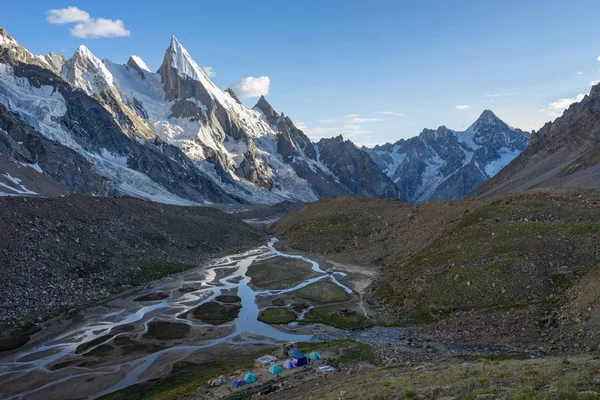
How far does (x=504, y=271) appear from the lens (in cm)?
5966

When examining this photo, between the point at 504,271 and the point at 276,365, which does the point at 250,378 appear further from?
the point at 504,271

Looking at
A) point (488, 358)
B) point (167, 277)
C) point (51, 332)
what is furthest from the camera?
point (167, 277)

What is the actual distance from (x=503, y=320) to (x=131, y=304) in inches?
2259

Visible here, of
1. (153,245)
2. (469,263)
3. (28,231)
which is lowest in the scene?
(469,263)

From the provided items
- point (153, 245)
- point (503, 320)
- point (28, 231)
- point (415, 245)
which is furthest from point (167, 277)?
point (503, 320)

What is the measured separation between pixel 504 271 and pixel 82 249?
77.3m

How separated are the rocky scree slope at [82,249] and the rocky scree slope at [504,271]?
48866 millimetres

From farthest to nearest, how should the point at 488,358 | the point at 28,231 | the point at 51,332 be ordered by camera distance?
the point at 28,231 < the point at 51,332 < the point at 488,358

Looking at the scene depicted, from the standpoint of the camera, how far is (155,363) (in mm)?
49656

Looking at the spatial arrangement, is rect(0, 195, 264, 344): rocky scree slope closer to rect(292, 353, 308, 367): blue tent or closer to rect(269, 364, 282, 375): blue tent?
rect(269, 364, 282, 375): blue tent

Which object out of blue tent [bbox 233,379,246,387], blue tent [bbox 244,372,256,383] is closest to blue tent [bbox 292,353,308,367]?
blue tent [bbox 244,372,256,383]

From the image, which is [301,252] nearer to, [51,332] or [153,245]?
[153,245]

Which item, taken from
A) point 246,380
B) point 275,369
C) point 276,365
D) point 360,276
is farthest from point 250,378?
point 360,276

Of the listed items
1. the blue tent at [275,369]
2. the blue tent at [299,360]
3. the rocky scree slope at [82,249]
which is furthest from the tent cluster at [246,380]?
the rocky scree slope at [82,249]
